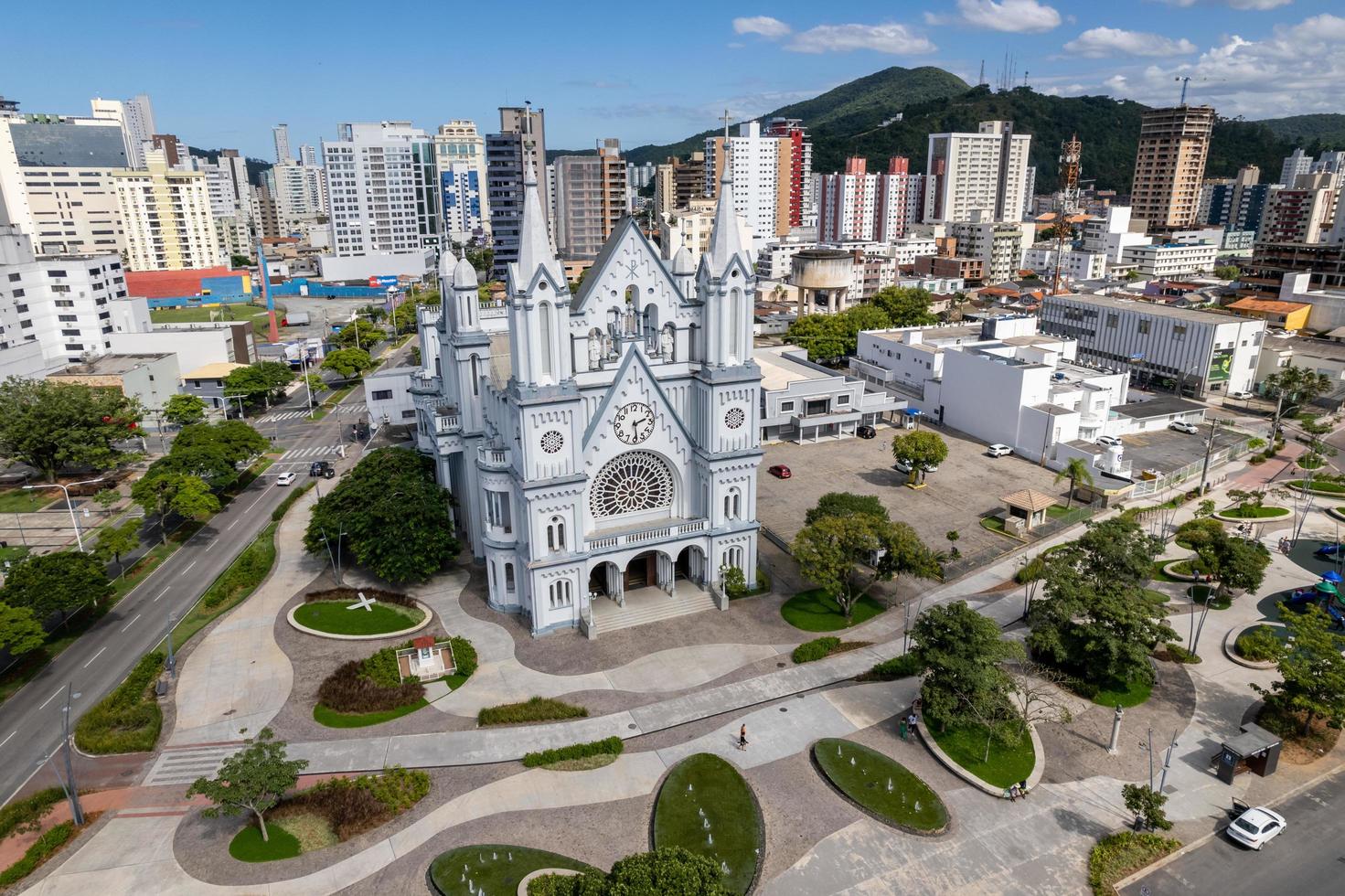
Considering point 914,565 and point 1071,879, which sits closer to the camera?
point 1071,879

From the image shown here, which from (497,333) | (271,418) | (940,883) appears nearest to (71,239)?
(271,418)

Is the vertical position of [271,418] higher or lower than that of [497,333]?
lower

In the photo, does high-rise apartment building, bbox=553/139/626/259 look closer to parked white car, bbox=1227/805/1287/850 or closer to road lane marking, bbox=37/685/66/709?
road lane marking, bbox=37/685/66/709

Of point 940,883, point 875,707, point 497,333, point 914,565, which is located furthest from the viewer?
point 497,333

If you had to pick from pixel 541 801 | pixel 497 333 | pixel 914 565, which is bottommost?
pixel 541 801

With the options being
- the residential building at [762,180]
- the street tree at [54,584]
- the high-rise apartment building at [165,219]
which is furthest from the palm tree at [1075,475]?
the high-rise apartment building at [165,219]

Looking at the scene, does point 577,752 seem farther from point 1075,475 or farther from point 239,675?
point 1075,475

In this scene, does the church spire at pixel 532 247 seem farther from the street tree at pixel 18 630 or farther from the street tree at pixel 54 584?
the street tree at pixel 18 630

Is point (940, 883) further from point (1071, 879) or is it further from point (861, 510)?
point (861, 510)
